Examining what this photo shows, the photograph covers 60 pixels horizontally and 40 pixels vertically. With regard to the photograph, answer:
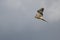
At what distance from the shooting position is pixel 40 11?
404 cm

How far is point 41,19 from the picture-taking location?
371cm

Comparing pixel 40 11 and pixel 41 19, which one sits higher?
pixel 40 11

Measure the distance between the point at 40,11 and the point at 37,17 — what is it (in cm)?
41

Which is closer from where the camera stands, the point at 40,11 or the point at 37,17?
the point at 37,17

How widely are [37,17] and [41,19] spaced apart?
0.17m

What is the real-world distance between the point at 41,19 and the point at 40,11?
1.52 ft

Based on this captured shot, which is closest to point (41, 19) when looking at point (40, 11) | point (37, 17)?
point (37, 17)

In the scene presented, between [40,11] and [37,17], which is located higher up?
[40,11]

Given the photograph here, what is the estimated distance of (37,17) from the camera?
375 cm

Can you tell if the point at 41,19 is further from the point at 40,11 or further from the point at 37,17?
the point at 40,11

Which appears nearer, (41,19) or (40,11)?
(41,19)
